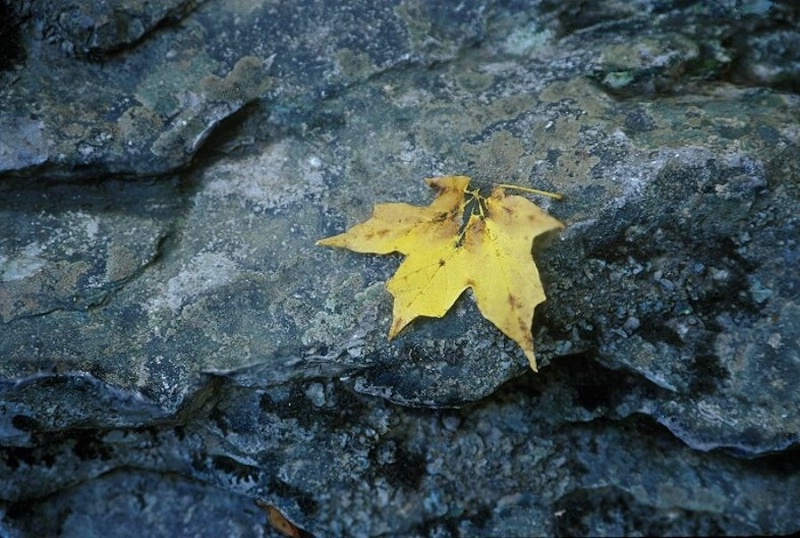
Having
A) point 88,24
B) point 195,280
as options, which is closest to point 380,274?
point 195,280

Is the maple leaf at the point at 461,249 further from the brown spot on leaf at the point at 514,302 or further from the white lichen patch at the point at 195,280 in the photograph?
the white lichen patch at the point at 195,280

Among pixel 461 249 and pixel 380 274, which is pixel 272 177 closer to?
pixel 380 274

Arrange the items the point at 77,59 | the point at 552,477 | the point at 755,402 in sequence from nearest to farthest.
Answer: the point at 755,402
the point at 552,477
the point at 77,59

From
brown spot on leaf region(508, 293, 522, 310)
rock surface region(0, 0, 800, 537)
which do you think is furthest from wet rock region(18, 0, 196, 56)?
brown spot on leaf region(508, 293, 522, 310)

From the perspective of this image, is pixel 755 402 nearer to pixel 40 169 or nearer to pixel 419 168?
pixel 419 168

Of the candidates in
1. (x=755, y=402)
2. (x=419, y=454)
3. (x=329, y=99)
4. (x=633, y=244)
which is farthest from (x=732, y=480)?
(x=329, y=99)
